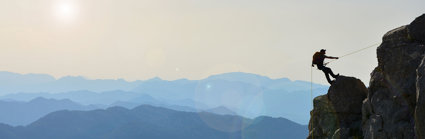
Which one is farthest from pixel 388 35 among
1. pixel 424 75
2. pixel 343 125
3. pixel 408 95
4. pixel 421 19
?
pixel 343 125

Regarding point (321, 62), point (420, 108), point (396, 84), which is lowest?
point (420, 108)

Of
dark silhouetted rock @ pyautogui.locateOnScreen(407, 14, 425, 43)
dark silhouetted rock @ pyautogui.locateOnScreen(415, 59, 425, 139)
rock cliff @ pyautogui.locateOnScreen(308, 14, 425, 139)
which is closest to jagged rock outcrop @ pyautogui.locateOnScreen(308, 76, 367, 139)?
rock cliff @ pyautogui.locateOnScreen(308, 14, 425, 139)

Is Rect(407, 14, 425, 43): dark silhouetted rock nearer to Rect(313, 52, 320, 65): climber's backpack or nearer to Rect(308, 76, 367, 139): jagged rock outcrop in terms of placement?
Rect(308, 76, 367, 139): jagged rock outcrop

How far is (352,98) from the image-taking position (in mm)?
27031

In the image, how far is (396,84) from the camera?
20.7 metres

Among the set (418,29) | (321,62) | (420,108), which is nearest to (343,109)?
(321,62)

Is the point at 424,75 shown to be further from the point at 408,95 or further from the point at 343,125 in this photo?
the point at 343,125

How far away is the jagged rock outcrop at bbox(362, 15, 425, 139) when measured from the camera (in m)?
19.5

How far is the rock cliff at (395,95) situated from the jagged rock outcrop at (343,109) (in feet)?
0.23

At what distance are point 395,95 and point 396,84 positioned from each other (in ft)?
2.29

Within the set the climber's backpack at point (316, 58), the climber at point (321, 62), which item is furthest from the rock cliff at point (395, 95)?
the climber's backpack at point (316, 58)

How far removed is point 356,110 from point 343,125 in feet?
4.95

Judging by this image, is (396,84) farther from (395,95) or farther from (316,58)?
(316,58)

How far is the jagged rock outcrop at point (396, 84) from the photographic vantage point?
766 inches
